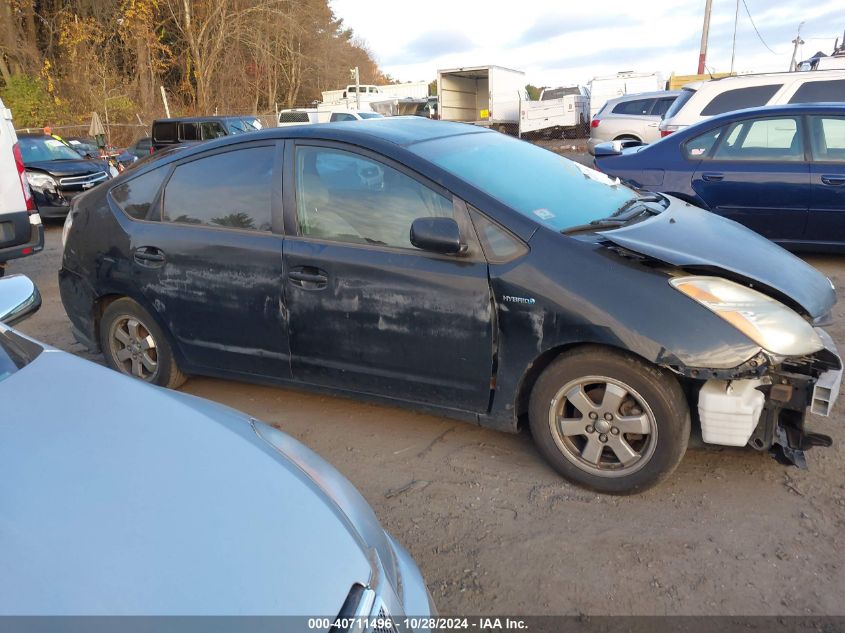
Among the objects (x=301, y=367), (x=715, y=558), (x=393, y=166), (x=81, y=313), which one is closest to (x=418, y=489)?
(x=301, y=367)

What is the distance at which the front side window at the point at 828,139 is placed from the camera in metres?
6.22

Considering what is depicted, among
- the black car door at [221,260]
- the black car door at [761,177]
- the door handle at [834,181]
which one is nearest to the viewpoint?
the black car door at [221,260]

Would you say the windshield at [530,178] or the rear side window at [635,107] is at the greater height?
the rear side window at [635,107]

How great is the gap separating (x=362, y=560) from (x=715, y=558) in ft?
5.47

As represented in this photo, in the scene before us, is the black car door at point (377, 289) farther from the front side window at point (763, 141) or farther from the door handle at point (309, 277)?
the front side window at point (763, 141)

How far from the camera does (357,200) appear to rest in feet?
11.3

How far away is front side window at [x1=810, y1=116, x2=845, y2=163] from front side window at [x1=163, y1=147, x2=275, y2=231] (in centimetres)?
524

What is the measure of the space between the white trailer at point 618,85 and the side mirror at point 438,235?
73.7 ft

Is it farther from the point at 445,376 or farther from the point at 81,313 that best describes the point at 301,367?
the point at 81,313

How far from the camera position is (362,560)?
163 centimetres

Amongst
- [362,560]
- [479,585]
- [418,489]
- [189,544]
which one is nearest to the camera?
[189,544]

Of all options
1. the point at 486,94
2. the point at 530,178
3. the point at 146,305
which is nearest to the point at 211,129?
the point at 146,305

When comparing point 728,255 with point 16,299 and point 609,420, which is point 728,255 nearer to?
point 609,420

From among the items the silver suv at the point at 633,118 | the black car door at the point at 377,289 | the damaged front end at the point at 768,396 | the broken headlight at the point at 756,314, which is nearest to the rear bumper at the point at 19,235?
the black car door at the point at 377,289
